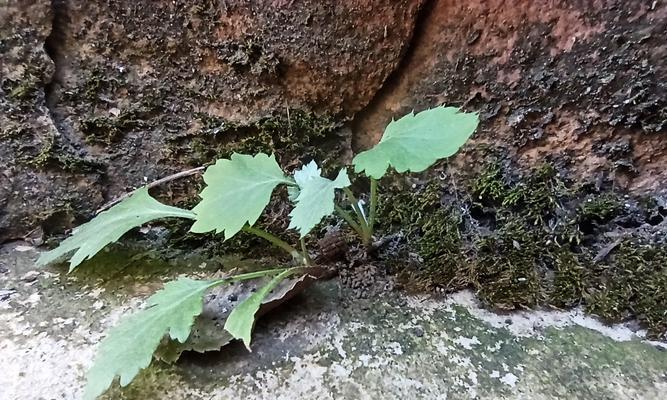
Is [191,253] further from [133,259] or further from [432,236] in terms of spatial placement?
[432,236]

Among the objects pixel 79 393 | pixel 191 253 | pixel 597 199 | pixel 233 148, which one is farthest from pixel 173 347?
pixel 597 199

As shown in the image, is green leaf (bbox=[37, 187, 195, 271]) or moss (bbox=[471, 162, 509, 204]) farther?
moss (bbox=[471, 162, 509, 204])

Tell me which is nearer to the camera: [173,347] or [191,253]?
[173,347]

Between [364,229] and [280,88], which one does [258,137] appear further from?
[364,229]

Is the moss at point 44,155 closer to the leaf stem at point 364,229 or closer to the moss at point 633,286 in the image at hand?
the leaf stem at point 364,229

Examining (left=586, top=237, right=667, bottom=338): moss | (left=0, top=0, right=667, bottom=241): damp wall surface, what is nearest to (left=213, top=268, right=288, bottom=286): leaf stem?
(left=0, top=0, right=667, bottom=241): damp wall surface

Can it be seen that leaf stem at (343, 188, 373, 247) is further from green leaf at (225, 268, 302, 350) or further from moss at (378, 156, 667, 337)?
green leaf at (225, 268, 302, 350)
